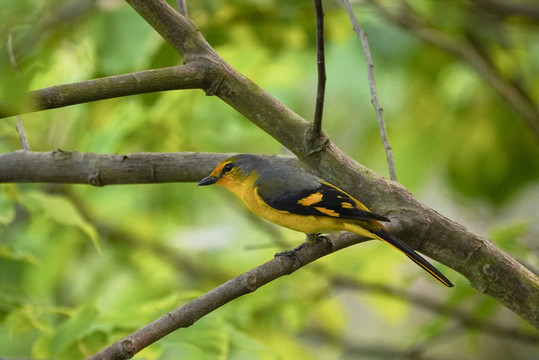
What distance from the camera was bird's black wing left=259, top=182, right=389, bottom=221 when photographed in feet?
6.35

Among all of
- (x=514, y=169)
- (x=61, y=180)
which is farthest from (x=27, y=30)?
(x=514, y=169)

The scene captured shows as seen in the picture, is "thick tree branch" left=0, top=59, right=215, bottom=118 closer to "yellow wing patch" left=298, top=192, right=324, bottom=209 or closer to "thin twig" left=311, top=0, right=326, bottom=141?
"thin twig" left=311, top=0, right=326, bottom=141

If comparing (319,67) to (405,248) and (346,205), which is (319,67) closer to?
(346,205)

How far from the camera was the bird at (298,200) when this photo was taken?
1.90m

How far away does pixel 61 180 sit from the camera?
2203 millimetres

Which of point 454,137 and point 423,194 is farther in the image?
point 423,194

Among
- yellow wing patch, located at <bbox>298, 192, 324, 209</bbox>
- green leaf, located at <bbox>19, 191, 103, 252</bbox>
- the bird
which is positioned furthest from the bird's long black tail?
green leaf, located at <bbox>19, 191, 103, 252</bbox>

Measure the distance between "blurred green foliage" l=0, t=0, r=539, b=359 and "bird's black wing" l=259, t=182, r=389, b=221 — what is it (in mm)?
438

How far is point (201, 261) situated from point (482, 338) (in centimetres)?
294

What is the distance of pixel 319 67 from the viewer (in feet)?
5.42

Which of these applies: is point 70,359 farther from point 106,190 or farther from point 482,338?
point 482,338

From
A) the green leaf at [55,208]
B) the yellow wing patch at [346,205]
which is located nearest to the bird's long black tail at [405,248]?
the yellow wing patch at [346,205]

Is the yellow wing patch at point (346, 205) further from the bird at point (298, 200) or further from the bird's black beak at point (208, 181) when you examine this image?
the bird's black beak at point (208, 181)

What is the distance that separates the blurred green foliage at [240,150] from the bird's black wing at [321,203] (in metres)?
0.44
